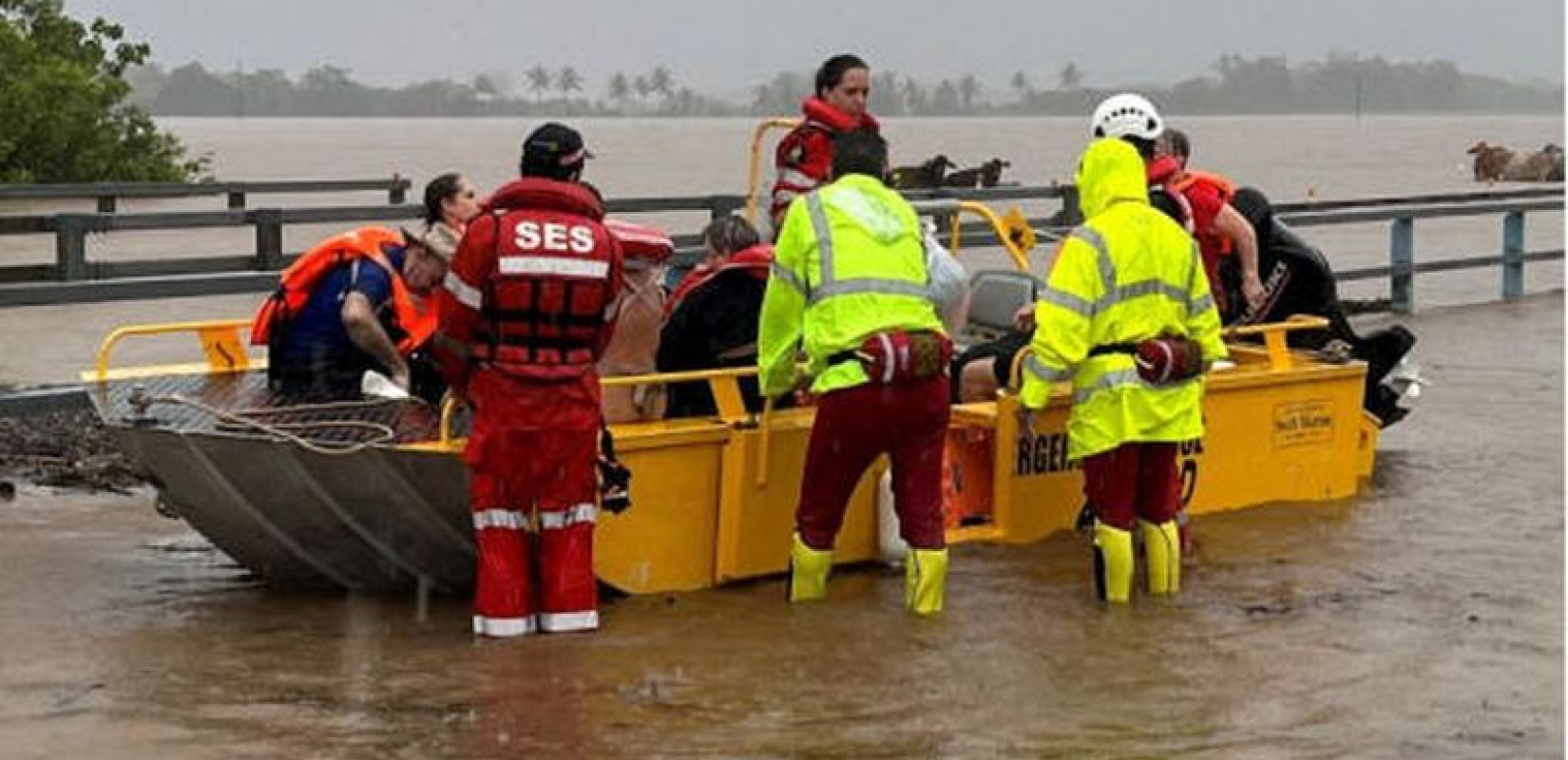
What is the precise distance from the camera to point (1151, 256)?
8.88 meters

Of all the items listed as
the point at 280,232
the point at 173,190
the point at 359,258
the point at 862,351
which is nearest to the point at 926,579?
the point at 862,351

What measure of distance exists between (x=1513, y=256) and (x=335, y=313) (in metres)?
15.6

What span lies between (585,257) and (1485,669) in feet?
9.90

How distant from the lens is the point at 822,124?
1046 cm

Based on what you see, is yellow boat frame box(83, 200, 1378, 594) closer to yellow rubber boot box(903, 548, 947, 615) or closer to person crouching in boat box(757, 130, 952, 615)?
person crouching in boat box(757, 130, 952, 615)

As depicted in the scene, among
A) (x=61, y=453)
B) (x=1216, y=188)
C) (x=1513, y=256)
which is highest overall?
(x=1216, y=188)

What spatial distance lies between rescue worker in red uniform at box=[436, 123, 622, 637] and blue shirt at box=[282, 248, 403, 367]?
1332 millimetres

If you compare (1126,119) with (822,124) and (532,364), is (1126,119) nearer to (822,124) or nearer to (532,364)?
(822,124)

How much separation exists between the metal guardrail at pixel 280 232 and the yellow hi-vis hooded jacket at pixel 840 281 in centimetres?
435

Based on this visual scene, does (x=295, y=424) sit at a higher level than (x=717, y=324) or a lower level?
lower

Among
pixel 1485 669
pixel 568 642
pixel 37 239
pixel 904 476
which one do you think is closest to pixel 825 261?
pixel 904 476

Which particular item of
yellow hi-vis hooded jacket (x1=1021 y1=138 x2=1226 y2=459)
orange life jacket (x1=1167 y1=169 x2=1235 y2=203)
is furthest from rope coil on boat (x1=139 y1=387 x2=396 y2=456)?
orange life jacket (x1=1167 y1=169 x2=1235 y2=203)

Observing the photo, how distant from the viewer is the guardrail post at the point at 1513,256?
22906 millimetres

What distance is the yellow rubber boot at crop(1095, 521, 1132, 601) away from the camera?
896 cm
